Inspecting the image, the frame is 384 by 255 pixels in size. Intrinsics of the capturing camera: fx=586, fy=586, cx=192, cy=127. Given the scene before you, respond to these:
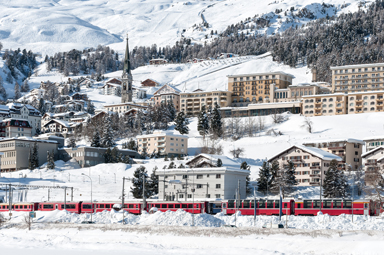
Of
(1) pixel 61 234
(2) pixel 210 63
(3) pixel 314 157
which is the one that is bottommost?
(1) pixel 61 234

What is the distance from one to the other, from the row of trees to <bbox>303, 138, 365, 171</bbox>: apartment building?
12203 millimetres

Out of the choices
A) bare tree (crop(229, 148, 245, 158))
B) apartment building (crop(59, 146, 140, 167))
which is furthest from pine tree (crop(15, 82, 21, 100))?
bare tree (crop(229, 148, 245, 158))

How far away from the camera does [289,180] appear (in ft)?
234

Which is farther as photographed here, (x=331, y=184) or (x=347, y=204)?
(x=331, y=184)

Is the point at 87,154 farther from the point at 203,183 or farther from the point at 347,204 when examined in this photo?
the point at 347,204

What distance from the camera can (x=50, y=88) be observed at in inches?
7372

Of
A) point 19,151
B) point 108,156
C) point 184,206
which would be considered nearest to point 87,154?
point 108,156

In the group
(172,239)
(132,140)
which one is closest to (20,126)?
(132,140)

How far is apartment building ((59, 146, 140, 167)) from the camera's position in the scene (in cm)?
9812

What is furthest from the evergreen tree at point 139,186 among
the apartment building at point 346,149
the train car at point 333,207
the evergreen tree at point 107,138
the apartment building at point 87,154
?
the evergreen tree at point 107,138

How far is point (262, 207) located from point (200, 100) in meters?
83.4

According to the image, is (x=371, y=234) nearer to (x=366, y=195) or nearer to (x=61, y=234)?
(x=61, y=234)

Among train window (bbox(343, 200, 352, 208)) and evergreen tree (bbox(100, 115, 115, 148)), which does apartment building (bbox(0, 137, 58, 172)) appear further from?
train window (bbox(343, 200, 352, 208))

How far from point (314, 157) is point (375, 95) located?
131 feet
